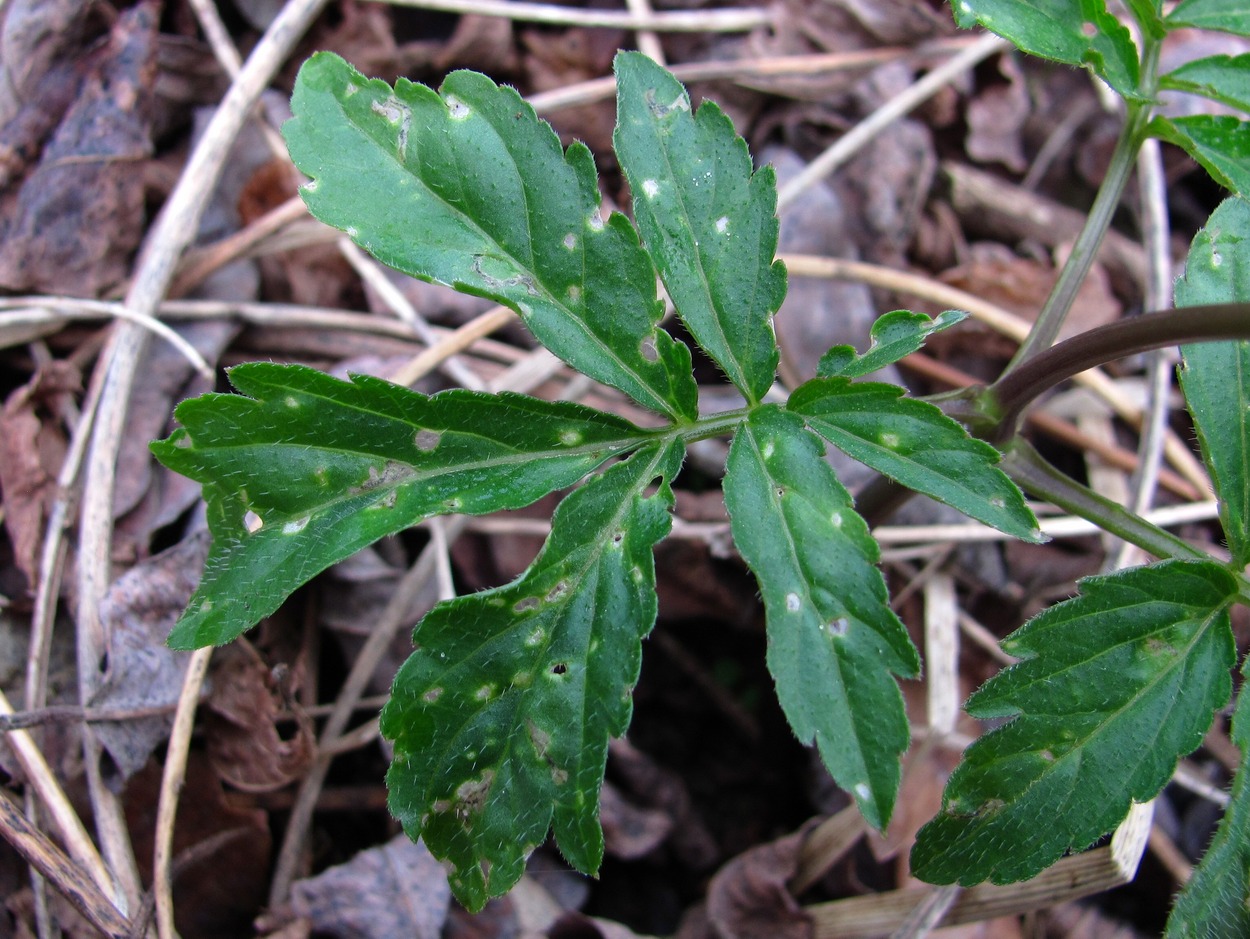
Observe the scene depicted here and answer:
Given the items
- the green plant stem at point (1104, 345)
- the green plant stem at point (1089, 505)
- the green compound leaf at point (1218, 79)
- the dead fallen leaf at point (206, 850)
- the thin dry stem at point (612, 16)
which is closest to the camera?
the green plant stem at point (1104, 345)

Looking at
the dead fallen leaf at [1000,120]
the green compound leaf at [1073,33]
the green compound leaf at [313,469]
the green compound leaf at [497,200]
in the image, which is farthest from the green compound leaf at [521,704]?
the dead fallen leaf at [1000,120]

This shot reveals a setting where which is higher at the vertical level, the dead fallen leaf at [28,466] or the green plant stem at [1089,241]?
the green plant stem at [1089,241]

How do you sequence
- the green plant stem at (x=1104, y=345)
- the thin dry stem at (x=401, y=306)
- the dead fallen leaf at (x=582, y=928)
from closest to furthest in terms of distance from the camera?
the green plant stem at (x=1104, y=345)
the dead fallen leaf at (x=582, y=928)
the thin dry stem at (x=401, y=306)

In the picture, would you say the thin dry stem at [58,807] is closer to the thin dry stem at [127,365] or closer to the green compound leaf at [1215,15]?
the thin dry stem at [127,365]

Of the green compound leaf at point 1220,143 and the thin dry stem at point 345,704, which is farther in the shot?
the thin dry stem at point 345,704

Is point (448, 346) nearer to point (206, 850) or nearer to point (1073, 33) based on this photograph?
point (206, 850)

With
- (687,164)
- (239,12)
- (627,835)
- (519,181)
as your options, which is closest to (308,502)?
(519,181)

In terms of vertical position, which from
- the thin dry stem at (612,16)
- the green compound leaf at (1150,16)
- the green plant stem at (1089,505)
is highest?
the green compound leaf at (1150,16)

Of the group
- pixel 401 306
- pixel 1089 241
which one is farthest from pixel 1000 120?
pixel 401 306
